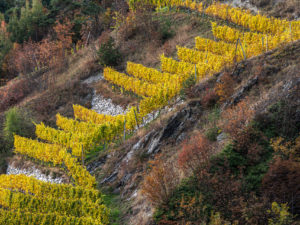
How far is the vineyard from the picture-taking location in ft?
47.4

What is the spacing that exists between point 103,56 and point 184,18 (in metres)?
10.6

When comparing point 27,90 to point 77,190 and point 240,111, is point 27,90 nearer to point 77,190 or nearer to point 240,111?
point 77,190

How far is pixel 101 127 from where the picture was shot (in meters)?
20.4

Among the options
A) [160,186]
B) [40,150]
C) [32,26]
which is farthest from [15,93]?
[160,186]

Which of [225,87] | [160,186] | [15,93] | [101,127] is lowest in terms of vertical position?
[15,93]

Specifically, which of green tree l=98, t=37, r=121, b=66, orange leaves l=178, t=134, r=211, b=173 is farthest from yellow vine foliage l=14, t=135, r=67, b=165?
green tree l=98, t=37, r=121, b=66

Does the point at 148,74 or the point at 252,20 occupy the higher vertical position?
the point at 252,20

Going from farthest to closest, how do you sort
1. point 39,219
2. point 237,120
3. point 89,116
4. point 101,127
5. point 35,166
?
point 89,116, point 35,166, point 101,127, point 39,219, point 237,120

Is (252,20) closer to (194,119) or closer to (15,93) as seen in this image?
(194,119)

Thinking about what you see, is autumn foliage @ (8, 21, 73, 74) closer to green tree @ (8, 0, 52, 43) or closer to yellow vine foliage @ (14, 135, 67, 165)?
green tree @ (8, 0, 52, 43)

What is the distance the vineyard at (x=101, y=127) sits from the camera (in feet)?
47.4

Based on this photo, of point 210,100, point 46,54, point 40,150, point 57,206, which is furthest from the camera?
point 46,54

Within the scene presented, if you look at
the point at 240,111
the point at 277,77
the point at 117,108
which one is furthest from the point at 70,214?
the point at 117,108

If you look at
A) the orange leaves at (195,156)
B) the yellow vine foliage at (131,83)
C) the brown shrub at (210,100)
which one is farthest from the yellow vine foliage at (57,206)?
the yellow vine foliage at (131,83)
